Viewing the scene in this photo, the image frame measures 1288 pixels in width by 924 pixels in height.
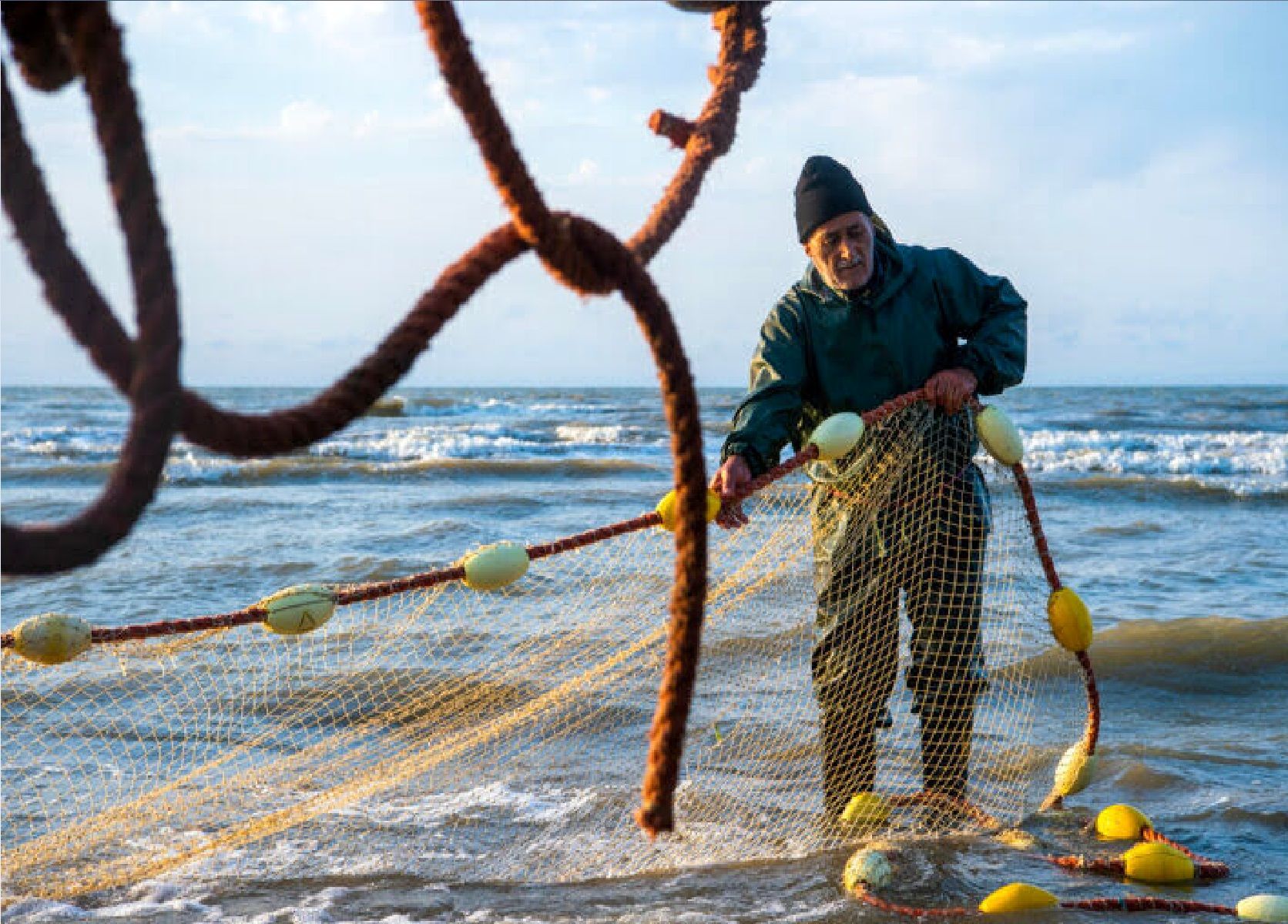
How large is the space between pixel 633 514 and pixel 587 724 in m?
6.38

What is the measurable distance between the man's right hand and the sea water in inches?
41.5

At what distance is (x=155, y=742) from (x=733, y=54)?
3.89m

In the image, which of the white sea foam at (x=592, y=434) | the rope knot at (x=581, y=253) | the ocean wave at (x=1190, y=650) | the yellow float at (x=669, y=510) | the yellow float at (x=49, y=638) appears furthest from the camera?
the white sea foam at (x=592, y=434)

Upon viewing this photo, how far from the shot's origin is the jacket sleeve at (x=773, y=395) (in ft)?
11.8

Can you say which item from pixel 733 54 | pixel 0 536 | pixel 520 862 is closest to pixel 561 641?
pixel 520 862

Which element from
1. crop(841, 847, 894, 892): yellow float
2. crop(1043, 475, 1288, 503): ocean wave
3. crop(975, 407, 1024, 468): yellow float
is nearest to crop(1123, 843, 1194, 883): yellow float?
crop(841, 847, 894, 892): yellow float

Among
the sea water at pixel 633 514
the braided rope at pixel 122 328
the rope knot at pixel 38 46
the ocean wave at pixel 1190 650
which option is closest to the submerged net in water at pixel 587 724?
the sea water at pixel 633 514

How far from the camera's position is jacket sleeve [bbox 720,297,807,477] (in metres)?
3.59

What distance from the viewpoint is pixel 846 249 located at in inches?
137

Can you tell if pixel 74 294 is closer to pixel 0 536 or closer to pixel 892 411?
pixel 0 536

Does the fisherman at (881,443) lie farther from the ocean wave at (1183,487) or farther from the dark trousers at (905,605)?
the ocean wave at (1183,487)

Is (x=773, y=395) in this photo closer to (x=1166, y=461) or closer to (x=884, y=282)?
(x=884, y=282)

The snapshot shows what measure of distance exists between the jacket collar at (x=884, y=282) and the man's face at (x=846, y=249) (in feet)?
0.15

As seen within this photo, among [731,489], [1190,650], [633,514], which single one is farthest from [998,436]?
[633,514]
